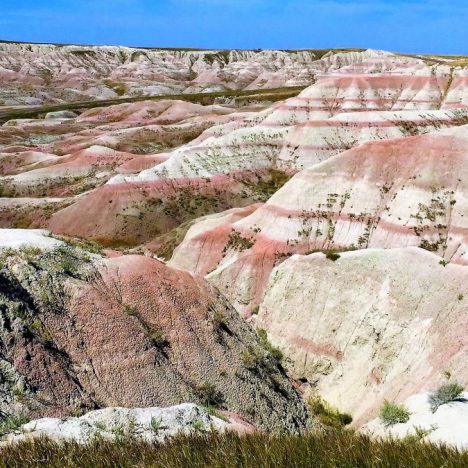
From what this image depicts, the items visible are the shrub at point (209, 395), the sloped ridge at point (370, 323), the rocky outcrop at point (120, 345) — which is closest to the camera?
the rocky outcrop at point (120, 345)

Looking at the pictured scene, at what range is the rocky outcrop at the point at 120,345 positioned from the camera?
1753 centimetres

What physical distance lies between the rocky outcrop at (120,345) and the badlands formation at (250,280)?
0.06 m

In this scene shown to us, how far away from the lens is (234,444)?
829cm

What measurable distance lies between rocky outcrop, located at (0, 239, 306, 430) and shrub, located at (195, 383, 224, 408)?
0.13 feet

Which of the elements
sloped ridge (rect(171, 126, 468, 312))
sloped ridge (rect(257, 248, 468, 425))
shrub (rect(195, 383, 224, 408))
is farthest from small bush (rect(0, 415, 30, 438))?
sloped ridge (rect(171, 126, 468, 312))

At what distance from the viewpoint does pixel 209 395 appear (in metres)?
20.0

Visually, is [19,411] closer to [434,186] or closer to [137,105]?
[434,186]

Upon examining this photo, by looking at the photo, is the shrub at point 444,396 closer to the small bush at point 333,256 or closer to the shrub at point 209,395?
the shrub at point 209,395

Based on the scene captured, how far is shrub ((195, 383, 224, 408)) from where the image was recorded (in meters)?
19.7

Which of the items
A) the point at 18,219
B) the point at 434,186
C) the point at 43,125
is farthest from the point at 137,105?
the point at 434,186

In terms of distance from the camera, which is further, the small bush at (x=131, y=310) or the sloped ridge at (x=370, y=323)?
the sloped ridge at (x=370, y=323)

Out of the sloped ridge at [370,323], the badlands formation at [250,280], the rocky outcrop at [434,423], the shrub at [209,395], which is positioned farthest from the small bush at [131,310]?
the sloped ridge at [370,323]

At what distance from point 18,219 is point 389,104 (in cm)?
6902

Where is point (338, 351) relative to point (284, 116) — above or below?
below
